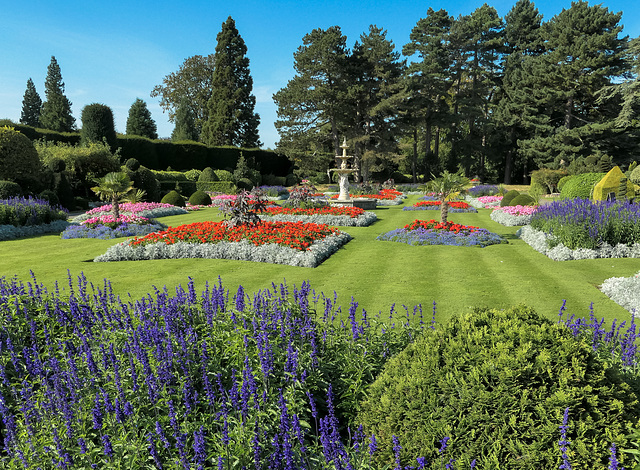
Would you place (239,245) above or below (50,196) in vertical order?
below

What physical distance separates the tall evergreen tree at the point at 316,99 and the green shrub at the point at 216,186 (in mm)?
9522

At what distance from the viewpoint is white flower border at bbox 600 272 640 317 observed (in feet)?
21.3

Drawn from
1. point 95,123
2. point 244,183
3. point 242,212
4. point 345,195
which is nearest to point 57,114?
point 95,123

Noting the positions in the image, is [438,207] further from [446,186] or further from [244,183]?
[244,183]

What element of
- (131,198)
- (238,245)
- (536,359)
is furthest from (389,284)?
(131,198)

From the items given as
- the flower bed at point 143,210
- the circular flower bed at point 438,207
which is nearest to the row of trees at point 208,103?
the flower bed at point 143,210

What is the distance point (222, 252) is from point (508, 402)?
932 centimetres

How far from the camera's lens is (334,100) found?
38031 mm

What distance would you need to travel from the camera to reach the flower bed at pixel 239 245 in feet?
33.9

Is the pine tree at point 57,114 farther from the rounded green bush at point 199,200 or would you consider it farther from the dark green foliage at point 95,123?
the rounded green bush at point 199,200

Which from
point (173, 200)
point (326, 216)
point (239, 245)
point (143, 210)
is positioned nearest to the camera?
point (239, 245)

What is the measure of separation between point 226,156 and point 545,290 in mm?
38932

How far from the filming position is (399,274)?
888 cm

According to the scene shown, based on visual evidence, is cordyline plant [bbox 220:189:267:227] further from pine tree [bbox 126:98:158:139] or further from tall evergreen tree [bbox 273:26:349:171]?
pine tree [bbox 126:98:158:139]
